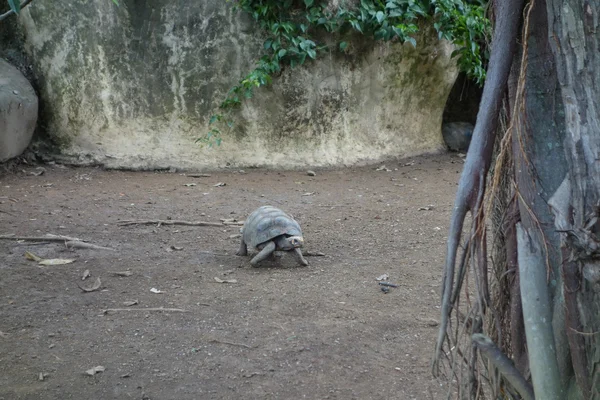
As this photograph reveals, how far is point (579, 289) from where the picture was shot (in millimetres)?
1701

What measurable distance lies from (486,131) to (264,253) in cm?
291

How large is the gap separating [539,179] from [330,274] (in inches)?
108

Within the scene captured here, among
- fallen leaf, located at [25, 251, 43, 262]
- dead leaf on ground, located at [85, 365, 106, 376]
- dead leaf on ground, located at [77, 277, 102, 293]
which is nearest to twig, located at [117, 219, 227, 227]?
fallen leaf, located at [25, 251, 43, 262]

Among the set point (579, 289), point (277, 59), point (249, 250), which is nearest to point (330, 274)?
point (249, 250)

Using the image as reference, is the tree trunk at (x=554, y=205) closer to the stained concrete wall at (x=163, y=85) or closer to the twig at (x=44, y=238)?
the twig at (x=44, y=238)

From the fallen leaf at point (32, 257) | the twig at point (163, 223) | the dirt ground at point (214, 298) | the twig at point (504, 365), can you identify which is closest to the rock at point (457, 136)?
the dirt ground at point (214, 298)

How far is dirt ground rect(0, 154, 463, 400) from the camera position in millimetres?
3139

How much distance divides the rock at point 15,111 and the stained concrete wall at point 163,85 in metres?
0.27

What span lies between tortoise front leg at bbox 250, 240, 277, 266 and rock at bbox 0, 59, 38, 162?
3664 mm

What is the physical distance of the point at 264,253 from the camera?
478 cm

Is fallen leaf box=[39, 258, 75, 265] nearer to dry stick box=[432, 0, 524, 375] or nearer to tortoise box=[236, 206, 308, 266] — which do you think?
tortoise box=[236, 206, 308, 266]

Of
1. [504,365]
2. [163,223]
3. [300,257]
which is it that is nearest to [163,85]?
[163,223]

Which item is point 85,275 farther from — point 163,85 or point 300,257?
point 163,85

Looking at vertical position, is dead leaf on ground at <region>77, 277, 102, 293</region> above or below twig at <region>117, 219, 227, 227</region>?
above
